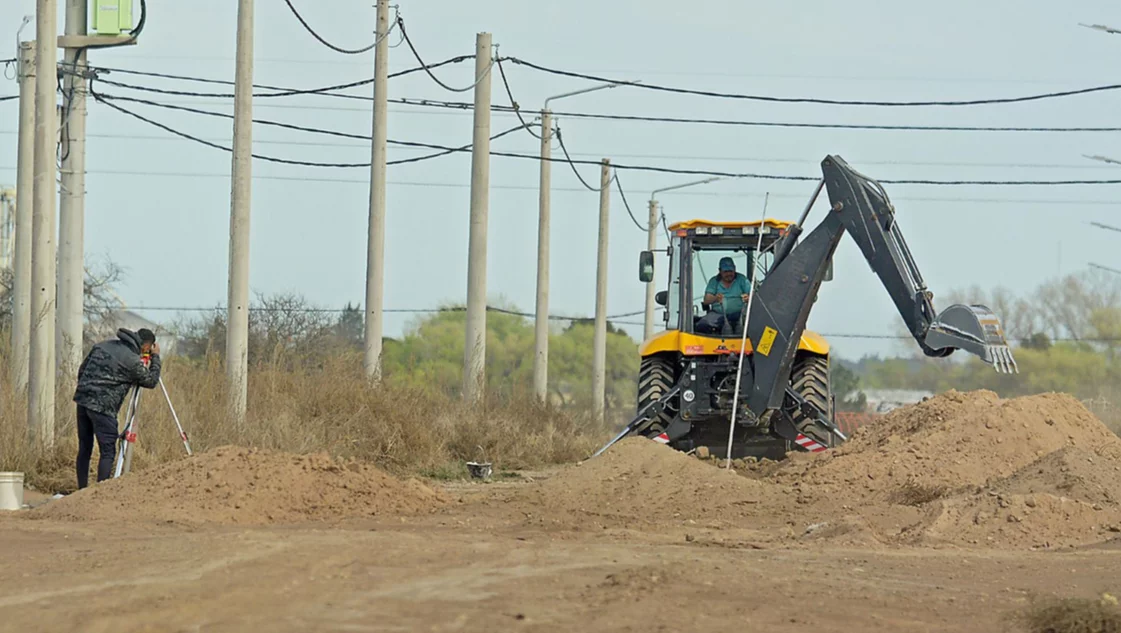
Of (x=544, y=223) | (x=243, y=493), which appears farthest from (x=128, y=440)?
(x=544, y=223)

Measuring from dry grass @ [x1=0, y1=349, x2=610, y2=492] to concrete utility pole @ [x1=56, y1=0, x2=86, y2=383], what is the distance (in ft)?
3.40

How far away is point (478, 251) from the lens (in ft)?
93.2

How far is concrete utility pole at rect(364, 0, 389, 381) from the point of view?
84.6 feet

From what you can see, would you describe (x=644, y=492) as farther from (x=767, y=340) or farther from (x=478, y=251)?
(x=478, y=251)

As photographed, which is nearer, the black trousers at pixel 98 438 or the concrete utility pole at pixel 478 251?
the black trousers at pixel 98 438

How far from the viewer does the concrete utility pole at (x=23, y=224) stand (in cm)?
2089

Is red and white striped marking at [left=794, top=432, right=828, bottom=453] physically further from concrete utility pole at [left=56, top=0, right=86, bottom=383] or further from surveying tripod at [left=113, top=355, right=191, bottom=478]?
concrete utility pole at [left=56, top=0, right=86, bottom=383]

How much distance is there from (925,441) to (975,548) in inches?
196

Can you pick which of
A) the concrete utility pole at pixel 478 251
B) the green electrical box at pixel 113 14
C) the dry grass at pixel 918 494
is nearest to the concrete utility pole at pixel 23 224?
the green electrical box at pixel 113 14

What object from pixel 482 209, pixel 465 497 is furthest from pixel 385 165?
pixel 465 497

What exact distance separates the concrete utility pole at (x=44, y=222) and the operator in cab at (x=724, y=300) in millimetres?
8393

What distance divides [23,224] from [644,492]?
13.2 m

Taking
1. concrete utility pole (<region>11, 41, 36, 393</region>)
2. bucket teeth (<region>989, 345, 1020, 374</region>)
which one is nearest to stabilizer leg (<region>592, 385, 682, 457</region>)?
bucket teeth (<region>989, 345, 1020, 374</region>)

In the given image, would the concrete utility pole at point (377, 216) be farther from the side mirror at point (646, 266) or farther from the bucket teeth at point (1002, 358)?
the bucket teeth at point (1002, 358)
